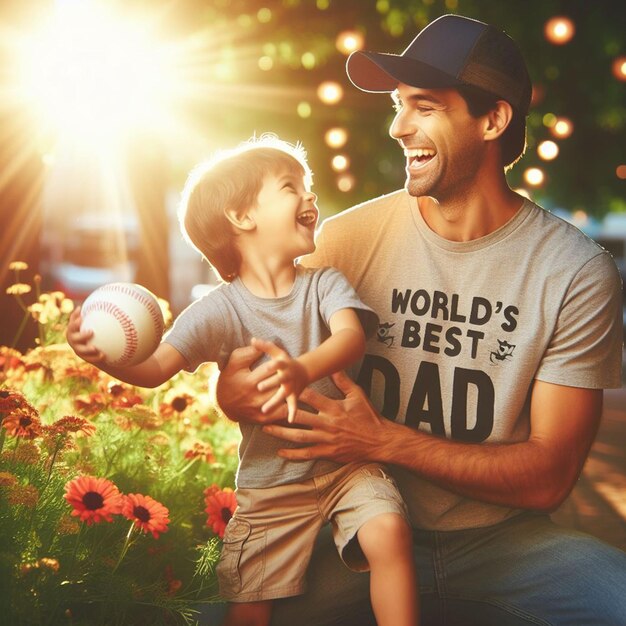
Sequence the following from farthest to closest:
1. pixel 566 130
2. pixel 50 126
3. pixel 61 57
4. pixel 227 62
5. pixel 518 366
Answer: pixel 227 62 → pixel 566 130 → pixel 61 57 → pixel 50 126 → pixel 518 366

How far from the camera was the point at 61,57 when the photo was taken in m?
7.83

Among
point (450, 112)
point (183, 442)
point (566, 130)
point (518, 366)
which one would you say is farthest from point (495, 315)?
point (566, 130)

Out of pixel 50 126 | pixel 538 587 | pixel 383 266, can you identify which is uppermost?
pixel 50 126

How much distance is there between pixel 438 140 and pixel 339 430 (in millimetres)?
1219

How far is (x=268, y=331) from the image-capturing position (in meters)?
3.46

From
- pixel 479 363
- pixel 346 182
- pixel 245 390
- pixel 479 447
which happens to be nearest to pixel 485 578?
pixel 479 447

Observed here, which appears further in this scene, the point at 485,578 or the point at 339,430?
the point at 485,578

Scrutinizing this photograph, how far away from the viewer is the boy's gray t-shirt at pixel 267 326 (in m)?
3.41

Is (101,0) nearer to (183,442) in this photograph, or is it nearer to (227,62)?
(227,62)

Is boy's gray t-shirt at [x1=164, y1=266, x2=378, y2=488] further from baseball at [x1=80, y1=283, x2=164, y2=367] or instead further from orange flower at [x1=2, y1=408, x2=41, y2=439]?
orange flower at [x1=2, y1=408, x2=41, y2=439]

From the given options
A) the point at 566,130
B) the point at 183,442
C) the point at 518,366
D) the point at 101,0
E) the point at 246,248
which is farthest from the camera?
the point at 566,130

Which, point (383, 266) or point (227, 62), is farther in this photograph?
point (227, 62)

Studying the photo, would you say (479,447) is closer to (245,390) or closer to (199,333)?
(245,390)

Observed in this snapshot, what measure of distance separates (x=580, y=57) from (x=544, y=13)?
112 centimetres
